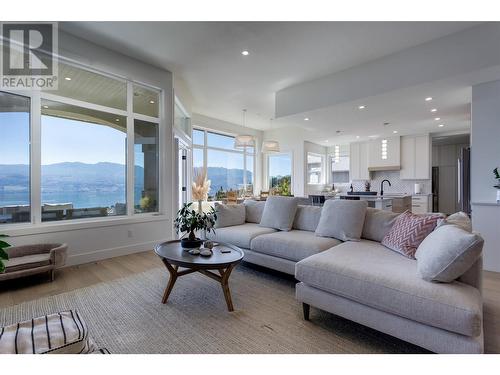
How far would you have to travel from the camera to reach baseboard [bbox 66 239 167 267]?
3.58 metres

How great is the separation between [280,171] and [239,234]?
5978mm

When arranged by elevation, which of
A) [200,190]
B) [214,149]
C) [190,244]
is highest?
[214,149]

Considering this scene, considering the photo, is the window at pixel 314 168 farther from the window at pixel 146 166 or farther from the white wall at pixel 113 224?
the window at pixel 146 166

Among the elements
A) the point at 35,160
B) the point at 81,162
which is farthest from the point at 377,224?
the point at 35,160

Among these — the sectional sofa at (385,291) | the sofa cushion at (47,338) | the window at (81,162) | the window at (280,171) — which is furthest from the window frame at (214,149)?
the sofa cushion at (47,338)

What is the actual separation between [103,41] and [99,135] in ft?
4.55

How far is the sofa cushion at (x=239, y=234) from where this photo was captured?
333 centimetres

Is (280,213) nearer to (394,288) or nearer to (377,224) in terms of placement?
(377,224)

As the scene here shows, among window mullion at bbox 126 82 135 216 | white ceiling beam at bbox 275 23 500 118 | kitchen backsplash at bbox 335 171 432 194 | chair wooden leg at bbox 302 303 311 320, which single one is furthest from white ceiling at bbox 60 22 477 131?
chair wooden leg at bbox 302 303 311 320

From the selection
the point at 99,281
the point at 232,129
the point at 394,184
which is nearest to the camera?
the point at 99,281

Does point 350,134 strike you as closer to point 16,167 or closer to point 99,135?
point 99,135

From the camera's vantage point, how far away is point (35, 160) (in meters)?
3.36

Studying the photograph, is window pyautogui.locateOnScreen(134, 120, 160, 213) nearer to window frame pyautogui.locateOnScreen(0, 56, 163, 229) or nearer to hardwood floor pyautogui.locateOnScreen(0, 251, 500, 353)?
window frame pyautogui.locateOnScreen(0, 56, 163, 229)
